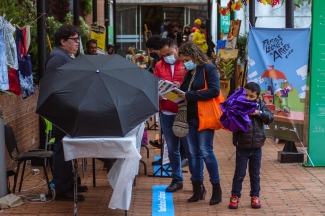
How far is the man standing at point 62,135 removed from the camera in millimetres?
7645

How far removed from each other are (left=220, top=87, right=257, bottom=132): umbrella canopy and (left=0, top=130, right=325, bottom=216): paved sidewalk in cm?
96

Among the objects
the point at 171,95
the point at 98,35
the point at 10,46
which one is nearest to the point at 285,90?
the point at 171,95

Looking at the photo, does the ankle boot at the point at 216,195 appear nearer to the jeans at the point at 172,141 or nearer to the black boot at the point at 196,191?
the black boot at the point at 196,191

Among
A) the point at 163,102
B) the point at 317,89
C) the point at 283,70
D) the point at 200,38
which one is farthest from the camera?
the point at 200,38

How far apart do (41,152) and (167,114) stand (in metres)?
1.60

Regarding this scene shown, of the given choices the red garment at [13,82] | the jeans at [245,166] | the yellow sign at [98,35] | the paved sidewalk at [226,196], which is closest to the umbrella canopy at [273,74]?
the paved sidewalk at [226,196]

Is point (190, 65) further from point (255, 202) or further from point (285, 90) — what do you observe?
point (285, 90)

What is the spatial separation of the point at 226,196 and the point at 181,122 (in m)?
1.16

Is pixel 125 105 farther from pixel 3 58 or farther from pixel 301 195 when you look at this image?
pixel 301 195

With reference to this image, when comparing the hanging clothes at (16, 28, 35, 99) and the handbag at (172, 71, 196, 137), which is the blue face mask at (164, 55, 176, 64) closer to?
the handbag at (172, 71, 196, 137)

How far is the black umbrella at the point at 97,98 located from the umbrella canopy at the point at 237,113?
82cm

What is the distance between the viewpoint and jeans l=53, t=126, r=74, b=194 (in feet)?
25.0

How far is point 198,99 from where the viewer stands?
24.2 ft

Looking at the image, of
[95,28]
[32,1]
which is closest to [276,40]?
[32,1]
